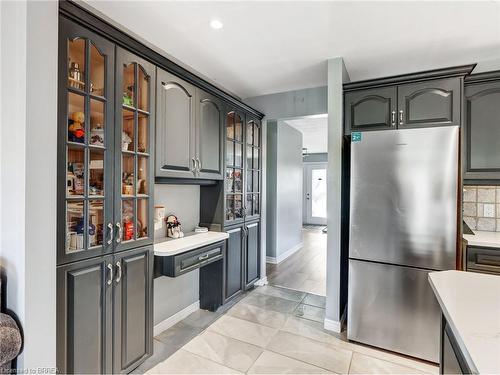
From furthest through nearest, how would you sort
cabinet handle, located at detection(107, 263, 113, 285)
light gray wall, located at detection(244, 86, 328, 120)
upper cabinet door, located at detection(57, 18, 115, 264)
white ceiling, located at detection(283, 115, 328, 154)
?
white ceiling, located at detection(283, 115, 328, 154) < light gray wall, located at detection(244, 86, 328, 120) < cabinet handle, located at detection(107, 263, 113, 285) < upper cabinet door, located at detection(57, 18, 115, 264)

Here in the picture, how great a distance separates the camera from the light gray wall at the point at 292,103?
10.5ft

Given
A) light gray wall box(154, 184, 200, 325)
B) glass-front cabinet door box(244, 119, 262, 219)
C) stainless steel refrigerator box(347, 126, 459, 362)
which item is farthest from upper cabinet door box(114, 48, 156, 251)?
stainless steel refrigerator box(347, 126, 459, 362)

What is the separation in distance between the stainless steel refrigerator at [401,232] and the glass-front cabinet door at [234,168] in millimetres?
1272

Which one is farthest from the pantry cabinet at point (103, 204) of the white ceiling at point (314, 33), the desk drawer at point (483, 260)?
the desk drawer at point (483, 260)

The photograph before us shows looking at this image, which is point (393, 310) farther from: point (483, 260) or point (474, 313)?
point (474, 313)

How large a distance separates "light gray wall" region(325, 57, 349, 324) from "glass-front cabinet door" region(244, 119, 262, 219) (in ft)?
3.55

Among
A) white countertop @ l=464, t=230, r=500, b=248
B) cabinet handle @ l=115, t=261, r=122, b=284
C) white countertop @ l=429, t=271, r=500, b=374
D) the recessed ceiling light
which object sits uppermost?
the recessed ceiling light

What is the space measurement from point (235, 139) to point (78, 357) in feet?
7.55

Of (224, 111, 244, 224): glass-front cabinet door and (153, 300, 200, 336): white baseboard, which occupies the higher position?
(224, 111, 244, 224): glass-front cabinet door

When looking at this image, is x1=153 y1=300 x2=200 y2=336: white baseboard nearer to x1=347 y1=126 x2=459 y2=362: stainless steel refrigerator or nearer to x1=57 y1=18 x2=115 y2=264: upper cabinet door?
x1=57 y1=18 x2=115 y2=264: upper cabinet door

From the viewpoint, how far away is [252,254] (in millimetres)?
3422

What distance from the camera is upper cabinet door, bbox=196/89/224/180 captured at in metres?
2.48

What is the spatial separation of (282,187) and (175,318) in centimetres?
299

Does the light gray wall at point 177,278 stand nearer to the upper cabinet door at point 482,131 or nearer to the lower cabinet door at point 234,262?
the lower cabinet door at point 234,262
